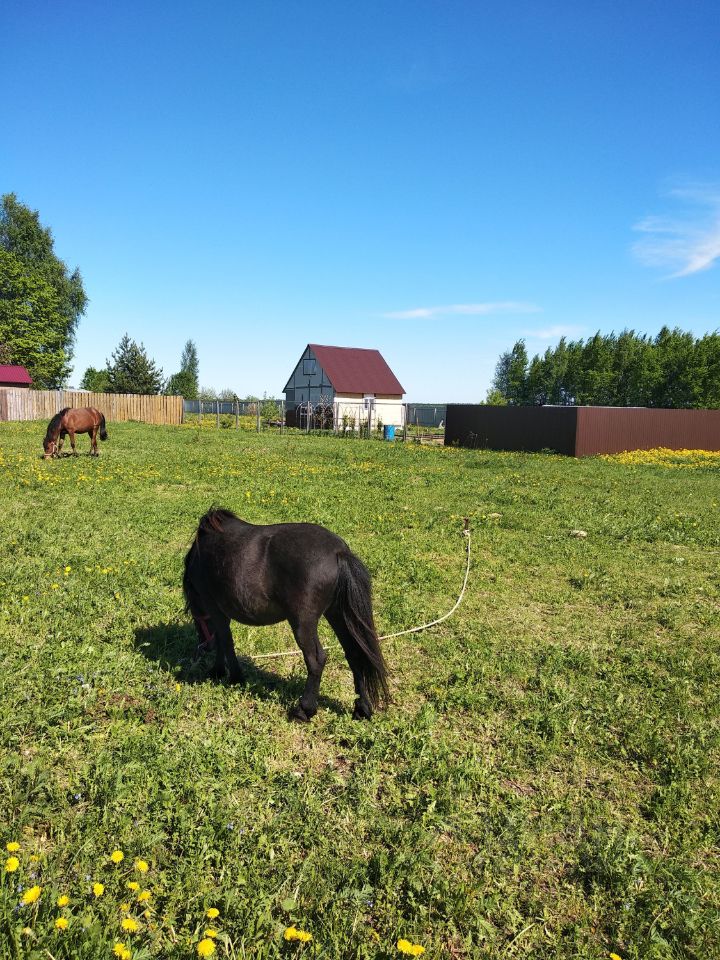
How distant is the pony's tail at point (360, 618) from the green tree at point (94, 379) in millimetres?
62478

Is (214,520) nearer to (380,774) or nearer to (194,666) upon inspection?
(194,666)

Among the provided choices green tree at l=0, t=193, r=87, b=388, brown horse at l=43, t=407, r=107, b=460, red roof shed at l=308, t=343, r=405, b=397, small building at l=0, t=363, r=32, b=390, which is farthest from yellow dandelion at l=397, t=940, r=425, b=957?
green tree at l=0, t=193, r=87, b=388

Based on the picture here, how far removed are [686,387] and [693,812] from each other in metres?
61.2

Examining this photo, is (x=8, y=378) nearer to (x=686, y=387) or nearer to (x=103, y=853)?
(x=103, y=853)

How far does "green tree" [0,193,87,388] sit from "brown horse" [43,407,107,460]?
42326mm

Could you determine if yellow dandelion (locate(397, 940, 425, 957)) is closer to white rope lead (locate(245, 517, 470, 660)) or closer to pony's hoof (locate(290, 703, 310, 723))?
pony's hoof (locate(290, 703, 310, 723))

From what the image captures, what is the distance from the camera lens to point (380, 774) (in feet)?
11.0

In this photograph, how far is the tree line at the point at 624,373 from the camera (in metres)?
54.2

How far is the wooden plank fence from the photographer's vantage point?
32.6 meters

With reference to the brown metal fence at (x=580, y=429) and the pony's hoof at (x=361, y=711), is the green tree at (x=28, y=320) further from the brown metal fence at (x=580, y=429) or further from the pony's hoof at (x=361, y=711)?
the pony's hoof at (x=361, y=711)

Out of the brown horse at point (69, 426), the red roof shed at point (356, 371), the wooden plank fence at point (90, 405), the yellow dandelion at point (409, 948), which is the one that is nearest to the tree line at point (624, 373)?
the red roof shed at point (356, 371)

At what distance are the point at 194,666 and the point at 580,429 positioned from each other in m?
22.9

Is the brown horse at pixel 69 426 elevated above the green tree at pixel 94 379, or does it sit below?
below

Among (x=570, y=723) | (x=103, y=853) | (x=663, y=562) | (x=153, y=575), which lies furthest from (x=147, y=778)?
(x=663, y=562)
